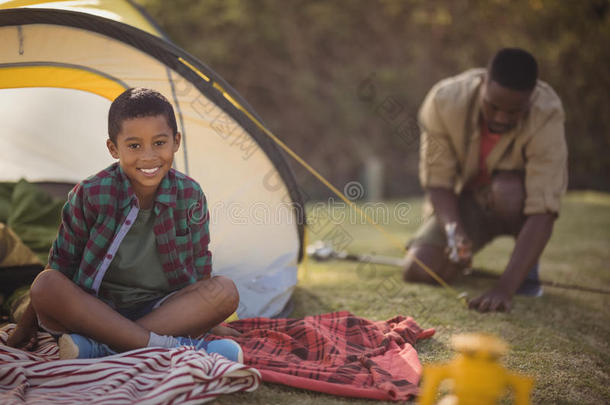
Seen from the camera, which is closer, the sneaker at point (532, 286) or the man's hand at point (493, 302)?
the man's hand at point (493, 302)

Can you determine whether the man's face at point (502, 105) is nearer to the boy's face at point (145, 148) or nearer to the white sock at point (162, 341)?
the boy's face at point (145, 148)

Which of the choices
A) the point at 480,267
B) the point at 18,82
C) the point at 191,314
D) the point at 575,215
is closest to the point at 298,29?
the point at 575,215

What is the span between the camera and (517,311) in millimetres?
2207

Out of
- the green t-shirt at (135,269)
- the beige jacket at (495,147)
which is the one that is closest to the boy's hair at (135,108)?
the green t-shirt at (135,269)

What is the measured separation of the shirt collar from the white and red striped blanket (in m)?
0.45

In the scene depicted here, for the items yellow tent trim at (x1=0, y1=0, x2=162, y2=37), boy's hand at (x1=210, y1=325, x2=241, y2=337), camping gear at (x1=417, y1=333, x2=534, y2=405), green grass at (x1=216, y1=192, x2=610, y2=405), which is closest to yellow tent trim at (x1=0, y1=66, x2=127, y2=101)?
→ yellow tent trim at (x1=0, y1=0, x2=162, y2=37)

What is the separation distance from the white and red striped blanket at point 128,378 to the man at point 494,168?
129cm

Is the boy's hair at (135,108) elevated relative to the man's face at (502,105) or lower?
lower

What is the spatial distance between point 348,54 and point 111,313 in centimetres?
594

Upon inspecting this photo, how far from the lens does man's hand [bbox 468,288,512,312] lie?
218 centimetres

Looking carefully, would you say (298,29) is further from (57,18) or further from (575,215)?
(57,18)

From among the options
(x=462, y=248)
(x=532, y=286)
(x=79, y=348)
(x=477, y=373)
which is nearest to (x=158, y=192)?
(x=79, y=348)

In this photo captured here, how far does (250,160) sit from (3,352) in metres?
1.16

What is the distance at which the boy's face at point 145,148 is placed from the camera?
4.95 ft
